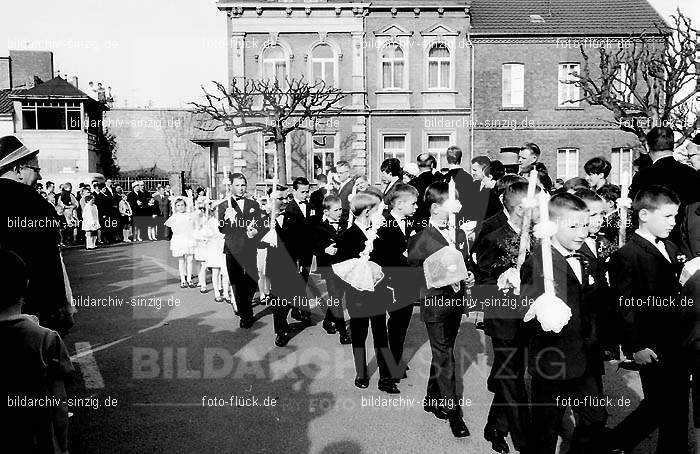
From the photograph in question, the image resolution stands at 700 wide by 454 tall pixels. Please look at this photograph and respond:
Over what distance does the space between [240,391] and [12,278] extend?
11.8 ft

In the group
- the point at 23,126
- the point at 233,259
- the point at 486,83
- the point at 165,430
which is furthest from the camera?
the point at 23,126

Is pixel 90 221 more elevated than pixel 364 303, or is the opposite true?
pixel 364 303

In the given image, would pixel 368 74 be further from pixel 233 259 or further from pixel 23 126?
pixel 23 126

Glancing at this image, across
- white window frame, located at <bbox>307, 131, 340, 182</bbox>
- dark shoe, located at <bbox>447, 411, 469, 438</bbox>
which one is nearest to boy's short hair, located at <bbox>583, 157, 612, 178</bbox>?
dark shoe, located at <bbox>447, 411, 469, 438</bbox>

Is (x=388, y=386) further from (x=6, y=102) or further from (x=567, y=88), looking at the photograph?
(x=6, y=102)

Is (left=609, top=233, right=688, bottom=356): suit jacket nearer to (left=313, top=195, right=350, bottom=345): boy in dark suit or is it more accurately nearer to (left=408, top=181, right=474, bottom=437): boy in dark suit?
(left=408, top=181, right=474, bottom=437): boy in dark suit

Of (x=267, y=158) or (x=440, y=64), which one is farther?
(x=267, y=158)

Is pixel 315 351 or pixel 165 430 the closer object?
pixel 165 430

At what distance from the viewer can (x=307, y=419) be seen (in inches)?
227

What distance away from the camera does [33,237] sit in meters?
5.48

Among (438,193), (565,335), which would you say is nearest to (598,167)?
(438,193)

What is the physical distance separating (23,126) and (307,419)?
4770cm

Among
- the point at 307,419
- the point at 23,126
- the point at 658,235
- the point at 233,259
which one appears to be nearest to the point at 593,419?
the point at 658,235

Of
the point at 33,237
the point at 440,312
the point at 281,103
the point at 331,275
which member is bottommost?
the point at 331,275
